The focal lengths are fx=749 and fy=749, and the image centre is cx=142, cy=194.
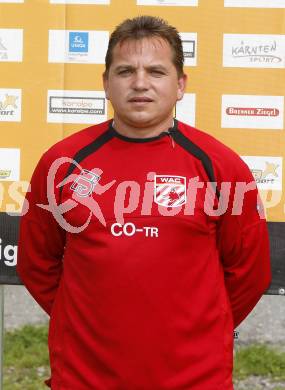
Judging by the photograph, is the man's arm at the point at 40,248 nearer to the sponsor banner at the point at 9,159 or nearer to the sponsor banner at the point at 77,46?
the sponsor banner at the point at 9,159

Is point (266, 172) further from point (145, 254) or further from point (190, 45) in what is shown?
point (145, 254)

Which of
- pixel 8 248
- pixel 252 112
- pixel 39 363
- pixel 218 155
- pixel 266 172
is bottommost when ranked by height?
pixel 39 363

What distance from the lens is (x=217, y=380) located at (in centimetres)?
221

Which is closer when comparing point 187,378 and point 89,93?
point 187,378

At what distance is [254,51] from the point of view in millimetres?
3102

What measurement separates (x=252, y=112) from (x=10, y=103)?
1021mm

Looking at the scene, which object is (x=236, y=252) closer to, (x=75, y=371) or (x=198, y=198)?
(x=198, y=198)

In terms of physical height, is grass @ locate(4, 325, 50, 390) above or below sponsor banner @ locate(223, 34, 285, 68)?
below

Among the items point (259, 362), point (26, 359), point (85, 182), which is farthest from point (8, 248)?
point (259, 362)

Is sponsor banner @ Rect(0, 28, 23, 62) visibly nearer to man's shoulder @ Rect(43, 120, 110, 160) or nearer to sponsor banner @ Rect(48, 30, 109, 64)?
sponsor banner @ Rect(48, 30, 109, 64)

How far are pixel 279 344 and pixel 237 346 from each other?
0.30 meters

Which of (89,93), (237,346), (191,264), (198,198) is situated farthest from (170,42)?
(237,346)

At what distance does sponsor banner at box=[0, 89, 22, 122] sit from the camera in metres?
3.17

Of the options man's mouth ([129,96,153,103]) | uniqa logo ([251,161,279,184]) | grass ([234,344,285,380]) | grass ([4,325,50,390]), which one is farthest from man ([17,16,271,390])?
grass ([234,344,285,380])
